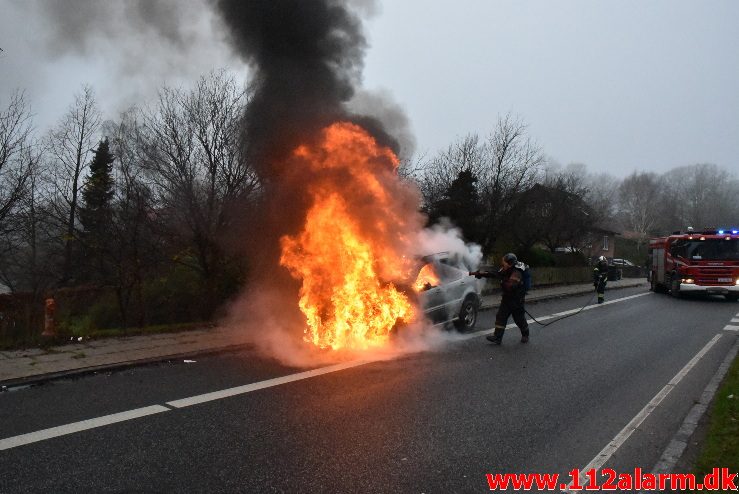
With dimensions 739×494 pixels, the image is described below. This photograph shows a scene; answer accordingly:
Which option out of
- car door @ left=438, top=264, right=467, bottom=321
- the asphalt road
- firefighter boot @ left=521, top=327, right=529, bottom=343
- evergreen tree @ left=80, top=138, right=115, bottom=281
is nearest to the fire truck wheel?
the asphalt road

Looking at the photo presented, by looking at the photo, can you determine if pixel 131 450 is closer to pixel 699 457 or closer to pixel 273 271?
pixel 699 457

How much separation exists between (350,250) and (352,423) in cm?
356

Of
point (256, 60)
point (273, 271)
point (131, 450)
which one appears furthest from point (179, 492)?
point (256, 60)

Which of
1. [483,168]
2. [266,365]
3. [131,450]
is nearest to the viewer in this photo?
[131,450]

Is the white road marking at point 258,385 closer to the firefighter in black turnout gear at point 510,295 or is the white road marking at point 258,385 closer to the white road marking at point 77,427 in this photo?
the white road marking at point 77,427

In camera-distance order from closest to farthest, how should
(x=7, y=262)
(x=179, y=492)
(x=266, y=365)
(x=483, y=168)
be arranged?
(x=179, y=492) < (x=266, y=365) < (x=7, y=262) < (x=483, y=168)

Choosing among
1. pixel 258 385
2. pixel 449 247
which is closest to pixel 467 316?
pixel 449 247

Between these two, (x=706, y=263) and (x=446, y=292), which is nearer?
(x=446, y=292)

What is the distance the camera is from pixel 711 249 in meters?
19.5

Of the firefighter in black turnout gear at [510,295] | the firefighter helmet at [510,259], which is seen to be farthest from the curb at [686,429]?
the firefighter helmet at [510,259]

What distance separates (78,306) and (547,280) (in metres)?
20.5

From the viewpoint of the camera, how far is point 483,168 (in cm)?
2005

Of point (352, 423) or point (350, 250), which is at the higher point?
point (350, 250)

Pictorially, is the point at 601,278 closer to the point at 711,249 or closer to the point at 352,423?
the point at 711,249
